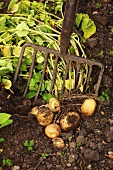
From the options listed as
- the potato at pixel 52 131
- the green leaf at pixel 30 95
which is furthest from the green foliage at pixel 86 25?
the potato at pixel 52 131

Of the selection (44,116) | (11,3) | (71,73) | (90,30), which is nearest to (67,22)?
(71,73)

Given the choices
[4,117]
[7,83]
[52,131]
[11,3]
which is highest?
[11,3]

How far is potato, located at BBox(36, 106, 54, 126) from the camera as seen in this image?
2963mm

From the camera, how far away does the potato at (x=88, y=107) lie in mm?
3029

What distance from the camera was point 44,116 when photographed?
296cm

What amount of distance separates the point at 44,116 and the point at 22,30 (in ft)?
2.42

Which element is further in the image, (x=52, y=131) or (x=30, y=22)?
(x=30, y=22)

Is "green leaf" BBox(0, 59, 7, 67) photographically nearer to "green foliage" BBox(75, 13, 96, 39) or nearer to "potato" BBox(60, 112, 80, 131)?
"potato" BBox(60, 112, 80, 131)

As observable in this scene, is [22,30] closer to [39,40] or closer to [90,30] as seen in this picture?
[39,40]

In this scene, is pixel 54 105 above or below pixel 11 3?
below

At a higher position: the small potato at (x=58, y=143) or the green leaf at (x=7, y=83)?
the green leaf at (x=7, y=83)

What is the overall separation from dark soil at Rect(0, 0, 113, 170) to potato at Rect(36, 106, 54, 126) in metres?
0.04

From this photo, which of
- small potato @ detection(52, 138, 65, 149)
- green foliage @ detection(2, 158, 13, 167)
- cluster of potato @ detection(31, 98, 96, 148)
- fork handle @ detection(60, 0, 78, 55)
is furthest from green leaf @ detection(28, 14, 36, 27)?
green foliage @ detection(2, 158, 13, 167)

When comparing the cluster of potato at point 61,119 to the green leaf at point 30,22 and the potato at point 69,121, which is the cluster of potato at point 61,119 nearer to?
the potato at point 69,121
